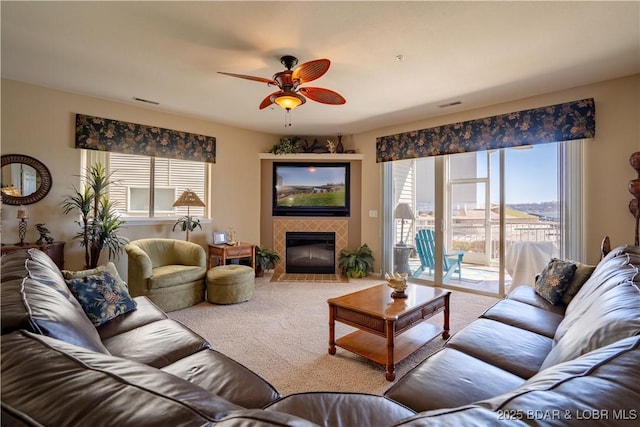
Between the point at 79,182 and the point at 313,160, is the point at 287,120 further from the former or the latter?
the point at 79,182

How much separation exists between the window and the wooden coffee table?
3376 millimetres

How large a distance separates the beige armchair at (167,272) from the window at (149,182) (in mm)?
831

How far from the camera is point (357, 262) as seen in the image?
16.5 feet

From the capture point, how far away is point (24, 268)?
1.47 meters

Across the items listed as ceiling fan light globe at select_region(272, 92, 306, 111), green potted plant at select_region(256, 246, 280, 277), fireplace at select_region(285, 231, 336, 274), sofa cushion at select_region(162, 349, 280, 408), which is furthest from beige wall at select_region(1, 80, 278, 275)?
sofa cushion at select_region(162, 349, 280, 408)

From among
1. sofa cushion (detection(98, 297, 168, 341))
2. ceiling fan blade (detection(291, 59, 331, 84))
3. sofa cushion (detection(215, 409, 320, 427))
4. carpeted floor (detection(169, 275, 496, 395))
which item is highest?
ceiling fan blade (detection(291, 59, 331, 84))

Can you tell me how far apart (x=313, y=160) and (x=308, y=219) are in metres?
1.11

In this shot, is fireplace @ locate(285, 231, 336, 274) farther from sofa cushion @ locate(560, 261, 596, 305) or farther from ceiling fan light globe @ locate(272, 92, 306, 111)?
sofa cushion @ locate(560, 261, 596, 305)

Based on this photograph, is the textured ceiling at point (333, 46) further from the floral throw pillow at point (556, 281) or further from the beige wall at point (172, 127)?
the floral throw pillow at point (556, 281)

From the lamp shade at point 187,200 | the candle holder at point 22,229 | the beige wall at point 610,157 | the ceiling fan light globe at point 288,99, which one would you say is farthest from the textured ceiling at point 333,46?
the candle holder at point 22,229

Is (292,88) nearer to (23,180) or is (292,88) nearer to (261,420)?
(261,420)

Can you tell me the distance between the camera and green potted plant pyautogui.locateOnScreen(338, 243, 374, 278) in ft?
16.4

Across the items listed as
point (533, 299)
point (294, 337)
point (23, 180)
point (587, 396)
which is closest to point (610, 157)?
point (533, 299)

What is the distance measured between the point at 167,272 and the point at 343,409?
9.56 feet
